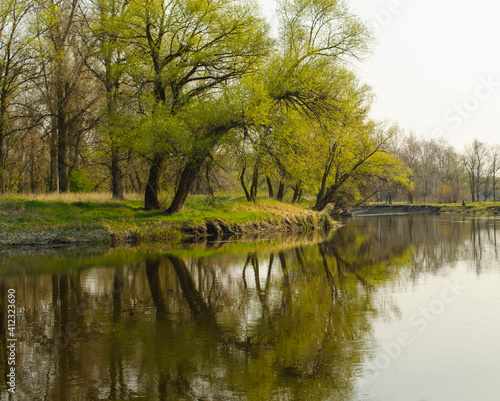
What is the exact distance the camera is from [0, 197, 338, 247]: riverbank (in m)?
19.2

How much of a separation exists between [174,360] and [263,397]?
155cm

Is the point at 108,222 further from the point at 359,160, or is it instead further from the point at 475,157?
Result: the point at 475,157

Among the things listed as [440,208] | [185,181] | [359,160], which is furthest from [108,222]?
[440,208]

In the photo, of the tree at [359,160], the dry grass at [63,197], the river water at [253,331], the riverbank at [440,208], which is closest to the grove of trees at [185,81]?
the dry grass at [63,197]

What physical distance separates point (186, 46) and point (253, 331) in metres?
18.4

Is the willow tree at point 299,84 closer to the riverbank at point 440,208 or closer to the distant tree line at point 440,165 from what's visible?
the riverbank at point 440,208

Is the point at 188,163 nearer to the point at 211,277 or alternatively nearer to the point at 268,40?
the point at 268,40

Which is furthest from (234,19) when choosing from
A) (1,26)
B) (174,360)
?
(174,360)

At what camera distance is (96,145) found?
28.1 m

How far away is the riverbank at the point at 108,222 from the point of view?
19.2 metres

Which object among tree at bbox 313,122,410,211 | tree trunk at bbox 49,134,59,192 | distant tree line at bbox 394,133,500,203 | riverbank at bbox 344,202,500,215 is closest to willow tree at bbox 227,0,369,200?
tree at bbox 313,122,410,211

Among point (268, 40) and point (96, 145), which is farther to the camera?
point (96, 145)

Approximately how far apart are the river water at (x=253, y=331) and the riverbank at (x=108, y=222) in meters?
5.45

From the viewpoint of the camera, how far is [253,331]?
7152 millimetres
